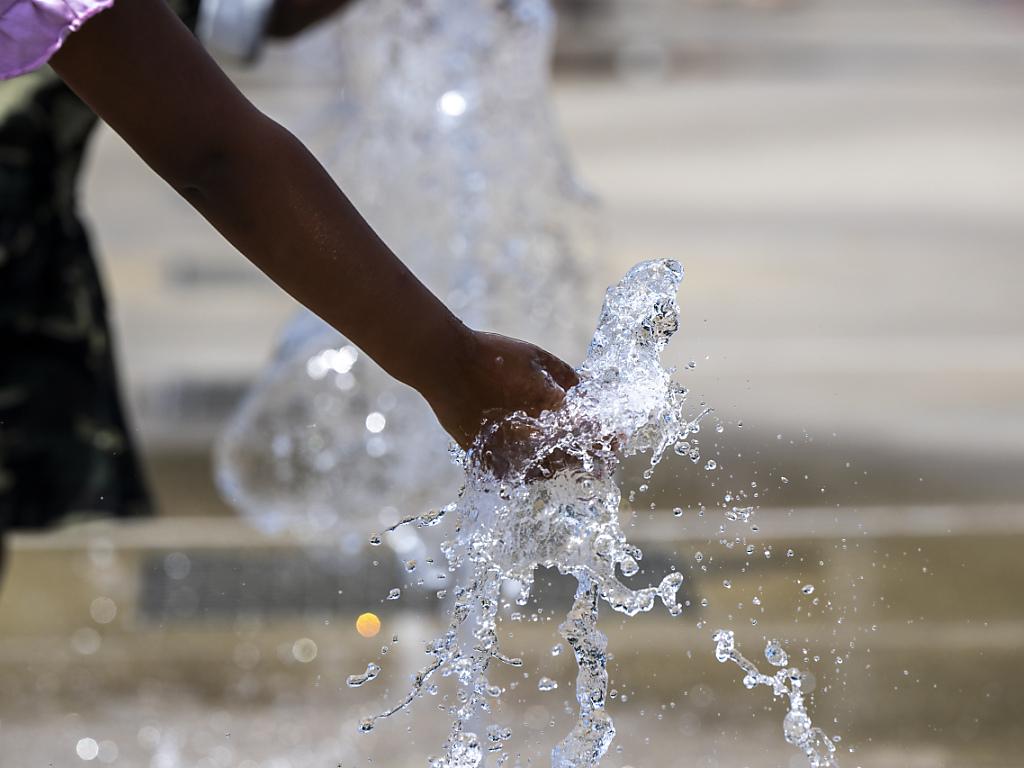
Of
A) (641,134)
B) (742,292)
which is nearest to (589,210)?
(742,292)

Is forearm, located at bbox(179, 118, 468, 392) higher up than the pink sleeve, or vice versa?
the pink sleeve

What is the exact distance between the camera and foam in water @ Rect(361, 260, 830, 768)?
1597 mm

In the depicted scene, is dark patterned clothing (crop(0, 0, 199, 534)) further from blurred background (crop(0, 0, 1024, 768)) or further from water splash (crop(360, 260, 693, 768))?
water splash (crop(360, 260, 693, 768))

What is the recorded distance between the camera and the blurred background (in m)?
2.92

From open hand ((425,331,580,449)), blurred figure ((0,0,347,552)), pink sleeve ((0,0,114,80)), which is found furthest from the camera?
blurred figure ((0,0,347,552))

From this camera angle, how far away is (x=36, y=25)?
135 centimetres

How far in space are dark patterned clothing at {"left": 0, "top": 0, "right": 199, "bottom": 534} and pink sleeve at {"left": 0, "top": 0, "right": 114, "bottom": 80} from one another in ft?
4.11

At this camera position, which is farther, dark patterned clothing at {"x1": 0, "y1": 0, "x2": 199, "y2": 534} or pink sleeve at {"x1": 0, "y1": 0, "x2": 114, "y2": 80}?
dark patterned clothing at {"x1": 0, "y1": 0, "x2": 199, "y2": 534}

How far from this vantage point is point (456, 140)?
3.28 m

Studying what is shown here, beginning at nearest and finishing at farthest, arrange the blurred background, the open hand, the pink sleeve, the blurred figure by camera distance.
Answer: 1. the pink sleeve
2. the open hand
3. the blurred figure
4. the blurred background

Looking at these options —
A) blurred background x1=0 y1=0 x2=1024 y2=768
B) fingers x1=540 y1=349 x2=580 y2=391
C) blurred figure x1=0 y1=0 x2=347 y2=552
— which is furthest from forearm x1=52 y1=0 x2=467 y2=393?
blurred figure x1=0 y1=0 x2=347 y2=552

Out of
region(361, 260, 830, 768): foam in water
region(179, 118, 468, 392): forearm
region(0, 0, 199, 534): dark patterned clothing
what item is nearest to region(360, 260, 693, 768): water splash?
region(361, 260, 830, 768): foam in water

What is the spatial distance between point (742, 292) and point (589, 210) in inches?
100

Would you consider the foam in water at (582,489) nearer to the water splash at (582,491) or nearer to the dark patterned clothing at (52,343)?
the water splash at (582,491)
